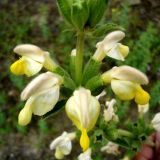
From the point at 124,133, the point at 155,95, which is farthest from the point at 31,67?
the point at 155,95

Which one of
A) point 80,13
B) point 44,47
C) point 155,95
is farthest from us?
point 44,47

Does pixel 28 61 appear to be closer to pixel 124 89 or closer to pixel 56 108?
pixel 56 108

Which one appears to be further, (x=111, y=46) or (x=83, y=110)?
(x=111, y=46)

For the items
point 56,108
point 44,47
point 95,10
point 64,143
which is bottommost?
point 44,47

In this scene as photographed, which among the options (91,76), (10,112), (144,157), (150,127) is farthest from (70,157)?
(91,76)

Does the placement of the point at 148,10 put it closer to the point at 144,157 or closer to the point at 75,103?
the point at 144,157

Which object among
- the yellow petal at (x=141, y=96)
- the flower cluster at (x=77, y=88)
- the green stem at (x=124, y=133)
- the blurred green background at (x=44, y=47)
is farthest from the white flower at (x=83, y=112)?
the blurred green background at (x=44, y=47)

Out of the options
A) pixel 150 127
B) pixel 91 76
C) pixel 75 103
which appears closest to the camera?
pixel 75 103
